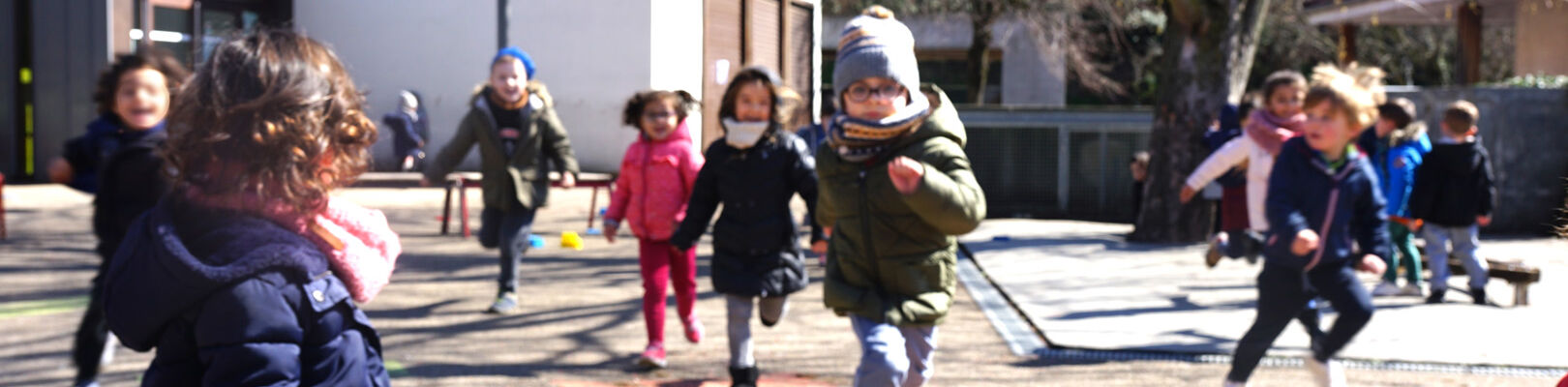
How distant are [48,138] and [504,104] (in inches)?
503

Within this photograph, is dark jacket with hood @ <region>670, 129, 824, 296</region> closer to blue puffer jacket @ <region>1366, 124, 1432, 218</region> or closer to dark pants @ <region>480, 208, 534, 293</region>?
dark pants @ <region>480, 208, 534, 293</region>

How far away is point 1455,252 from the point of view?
893 cm

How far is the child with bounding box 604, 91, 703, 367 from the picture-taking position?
647 cm

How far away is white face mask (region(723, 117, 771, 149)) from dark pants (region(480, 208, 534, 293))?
249cm

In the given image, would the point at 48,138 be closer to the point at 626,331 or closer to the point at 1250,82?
the point at 626,331

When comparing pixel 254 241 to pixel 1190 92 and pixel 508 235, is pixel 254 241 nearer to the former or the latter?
pixel 508 235

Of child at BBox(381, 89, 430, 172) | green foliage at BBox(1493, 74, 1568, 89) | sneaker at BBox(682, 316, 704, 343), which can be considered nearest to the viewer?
sneaker at BBox(682, 316, 704, 343)

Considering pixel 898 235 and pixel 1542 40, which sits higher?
pixel 1542 40

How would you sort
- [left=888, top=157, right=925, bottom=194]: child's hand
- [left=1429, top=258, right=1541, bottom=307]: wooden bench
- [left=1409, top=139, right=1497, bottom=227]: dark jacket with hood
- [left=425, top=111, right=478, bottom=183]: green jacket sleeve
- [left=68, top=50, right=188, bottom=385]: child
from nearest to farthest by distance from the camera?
1. [left=888, top=157, right=925, bottom=194]: child's hand
2. [left=68, top=50, right=188, bottom=385]: child
3. [left=425, top=111, right=478, bottom=183]: green jacket sleeve
4. [left=1429, top=258, right=1541, bottom=307]: wooden bench
5. [left=1409, top=139, right=1497, bottom=227]: dark jacket with hood

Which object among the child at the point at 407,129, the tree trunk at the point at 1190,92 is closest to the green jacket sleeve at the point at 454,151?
Result: the tree trunk at the point at 1190,92

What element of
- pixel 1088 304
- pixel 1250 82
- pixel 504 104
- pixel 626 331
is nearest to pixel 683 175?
pixel 626 331

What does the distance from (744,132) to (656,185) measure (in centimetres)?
73

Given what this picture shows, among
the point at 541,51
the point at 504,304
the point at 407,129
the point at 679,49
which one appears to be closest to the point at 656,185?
the point at 504,304

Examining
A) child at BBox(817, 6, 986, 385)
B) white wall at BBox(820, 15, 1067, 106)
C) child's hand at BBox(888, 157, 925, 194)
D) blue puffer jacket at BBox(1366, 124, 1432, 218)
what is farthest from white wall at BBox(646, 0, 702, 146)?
white wall at BBox(820, 15, 1067, 106)
